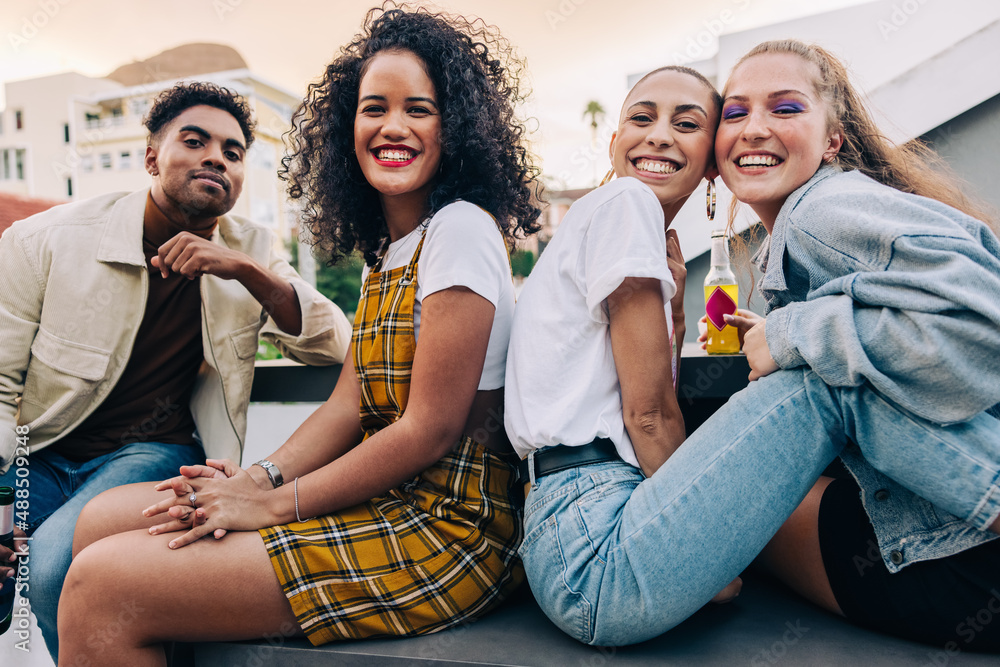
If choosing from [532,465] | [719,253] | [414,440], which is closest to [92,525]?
[414,440]

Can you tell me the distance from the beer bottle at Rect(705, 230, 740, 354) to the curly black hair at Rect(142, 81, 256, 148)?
2.00 m

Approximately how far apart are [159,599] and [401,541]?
52cm

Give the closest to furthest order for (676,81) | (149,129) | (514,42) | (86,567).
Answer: (86,567) < (676,81) < (514,42) < (149,129)

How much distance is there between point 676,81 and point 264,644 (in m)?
1.79

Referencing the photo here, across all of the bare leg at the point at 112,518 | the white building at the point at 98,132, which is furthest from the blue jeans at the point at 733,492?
the white building at the point at 98,132

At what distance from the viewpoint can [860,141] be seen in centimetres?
171

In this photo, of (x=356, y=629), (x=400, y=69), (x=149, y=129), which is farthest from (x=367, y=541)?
(x=149, y=129)

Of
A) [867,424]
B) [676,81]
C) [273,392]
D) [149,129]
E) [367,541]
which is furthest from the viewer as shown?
[149,129]

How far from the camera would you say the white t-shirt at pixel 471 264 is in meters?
1.55

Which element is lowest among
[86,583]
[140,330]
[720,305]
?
[86,583]

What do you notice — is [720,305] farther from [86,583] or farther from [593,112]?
[593,112]

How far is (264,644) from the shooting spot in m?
1.44

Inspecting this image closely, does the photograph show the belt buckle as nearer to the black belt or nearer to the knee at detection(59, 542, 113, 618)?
the black belt

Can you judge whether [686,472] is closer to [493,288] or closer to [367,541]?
[493,288]
